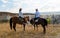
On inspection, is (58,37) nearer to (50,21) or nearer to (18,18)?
(18,18)

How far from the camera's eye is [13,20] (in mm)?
18688

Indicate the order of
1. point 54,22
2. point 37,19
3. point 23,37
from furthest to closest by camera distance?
point 54,22, point 37,19, point 23,37

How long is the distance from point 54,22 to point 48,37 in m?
16.4

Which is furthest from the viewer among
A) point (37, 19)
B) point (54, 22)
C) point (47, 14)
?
point (47, 14)

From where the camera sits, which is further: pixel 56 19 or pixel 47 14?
pixel 47 14

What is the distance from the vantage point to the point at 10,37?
50.8 ft

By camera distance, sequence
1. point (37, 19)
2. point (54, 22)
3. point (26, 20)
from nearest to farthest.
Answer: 1. point (37, 19)
2. point (26, 20)
3. point (54, 22)

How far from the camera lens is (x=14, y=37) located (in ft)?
50.7

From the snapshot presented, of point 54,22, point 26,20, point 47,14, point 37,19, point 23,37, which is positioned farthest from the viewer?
point 47,14

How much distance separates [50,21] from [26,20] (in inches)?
513

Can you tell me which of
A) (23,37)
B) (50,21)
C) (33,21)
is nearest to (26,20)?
(33,21)

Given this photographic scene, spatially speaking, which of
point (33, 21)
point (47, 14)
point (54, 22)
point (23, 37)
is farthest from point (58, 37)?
point (47, 14)

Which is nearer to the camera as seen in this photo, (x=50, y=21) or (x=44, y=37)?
(x=44, y=37)

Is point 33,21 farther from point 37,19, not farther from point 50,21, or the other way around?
point 50,21
